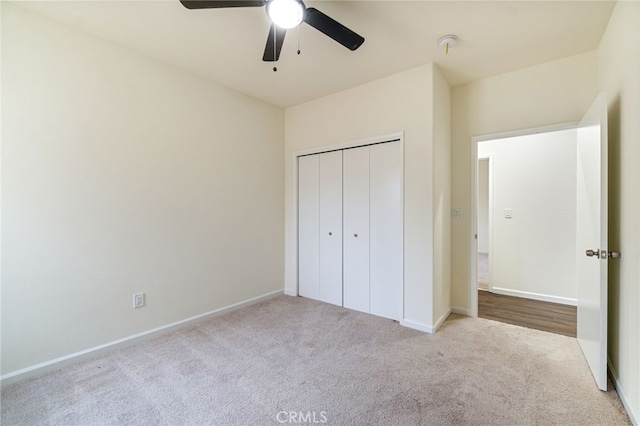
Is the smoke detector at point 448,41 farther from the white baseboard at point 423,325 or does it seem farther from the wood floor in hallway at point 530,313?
the wood floor in hallway at point 530,313

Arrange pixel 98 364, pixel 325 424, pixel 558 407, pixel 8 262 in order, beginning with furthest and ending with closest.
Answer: pixel 98 364 → pixel 8 262 → pixel 558 407 → pixel 325 424

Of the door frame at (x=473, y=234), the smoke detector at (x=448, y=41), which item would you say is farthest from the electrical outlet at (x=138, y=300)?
the smoke detector at (x=448, y=41)

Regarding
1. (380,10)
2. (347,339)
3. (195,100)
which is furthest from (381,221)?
(195,100)

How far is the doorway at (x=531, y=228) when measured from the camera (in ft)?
10.8

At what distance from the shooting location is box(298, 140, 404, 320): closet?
287 centimetres

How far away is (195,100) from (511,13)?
2792 millimetres

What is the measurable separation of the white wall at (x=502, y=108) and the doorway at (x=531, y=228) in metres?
0.12

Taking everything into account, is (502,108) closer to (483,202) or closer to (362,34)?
(362,34)

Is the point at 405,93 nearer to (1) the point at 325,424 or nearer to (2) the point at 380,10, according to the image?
(2) the point at 380,10

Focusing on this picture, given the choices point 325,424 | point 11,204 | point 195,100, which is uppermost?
point 195,100

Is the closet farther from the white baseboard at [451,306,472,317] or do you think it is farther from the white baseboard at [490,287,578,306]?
the white baseboard at [490,287,578,306]

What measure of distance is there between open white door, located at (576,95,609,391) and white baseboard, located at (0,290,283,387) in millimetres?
3140

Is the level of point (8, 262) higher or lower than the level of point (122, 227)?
lower

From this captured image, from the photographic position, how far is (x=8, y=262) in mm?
1822
